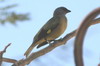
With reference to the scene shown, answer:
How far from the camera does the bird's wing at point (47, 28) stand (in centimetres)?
540

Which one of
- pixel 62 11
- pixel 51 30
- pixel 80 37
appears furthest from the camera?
pixel 62 11

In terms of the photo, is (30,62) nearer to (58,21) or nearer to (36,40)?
(36,40)

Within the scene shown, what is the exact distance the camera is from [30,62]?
2680 mm

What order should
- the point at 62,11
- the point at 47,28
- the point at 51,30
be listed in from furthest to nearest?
the point at 62,11, the point at 51,30, the point at 47,28

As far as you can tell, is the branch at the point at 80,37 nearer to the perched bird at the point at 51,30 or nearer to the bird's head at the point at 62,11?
the perched bird at the point at 51,30

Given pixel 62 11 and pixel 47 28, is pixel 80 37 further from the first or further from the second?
pixel 62 11

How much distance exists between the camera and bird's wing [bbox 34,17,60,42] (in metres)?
5.40

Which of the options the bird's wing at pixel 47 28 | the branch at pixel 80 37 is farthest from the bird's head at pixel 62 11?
the branch at pixel 80 37

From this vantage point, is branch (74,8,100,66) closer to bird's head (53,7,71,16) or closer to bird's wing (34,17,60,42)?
bird's wing (34,17,60,42)

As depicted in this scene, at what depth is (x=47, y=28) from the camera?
5883 mm

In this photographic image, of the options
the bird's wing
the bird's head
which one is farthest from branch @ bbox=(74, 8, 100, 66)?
the bird's head

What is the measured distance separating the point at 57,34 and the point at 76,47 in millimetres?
4210

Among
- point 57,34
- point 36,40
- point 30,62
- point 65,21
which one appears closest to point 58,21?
point 65,21

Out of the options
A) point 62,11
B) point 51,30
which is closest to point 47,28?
point 51,30
